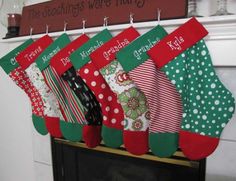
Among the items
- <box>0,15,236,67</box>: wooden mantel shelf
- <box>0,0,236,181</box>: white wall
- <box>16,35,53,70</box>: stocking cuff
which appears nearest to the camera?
<box>0,15,236,67</box>: wooden mantel shelf

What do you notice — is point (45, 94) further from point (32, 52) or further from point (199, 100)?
point (199, 100)

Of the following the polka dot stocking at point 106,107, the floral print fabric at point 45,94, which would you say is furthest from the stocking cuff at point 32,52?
the polka dot stocking at point 106,107

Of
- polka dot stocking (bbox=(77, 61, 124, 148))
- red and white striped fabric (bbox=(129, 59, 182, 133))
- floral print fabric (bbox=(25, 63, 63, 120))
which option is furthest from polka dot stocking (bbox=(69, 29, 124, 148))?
floral print fabric (bbox=(25, 63, 63, 120))

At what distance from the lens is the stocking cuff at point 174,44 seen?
76cm

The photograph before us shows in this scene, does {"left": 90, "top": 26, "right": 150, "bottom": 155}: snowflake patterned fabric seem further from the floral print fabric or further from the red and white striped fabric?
the floral print fabric

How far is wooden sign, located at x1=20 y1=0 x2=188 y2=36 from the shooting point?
83 centimetres

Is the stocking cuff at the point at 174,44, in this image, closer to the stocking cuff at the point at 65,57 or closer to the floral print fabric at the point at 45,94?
the stocking cuff at the point at 65,57

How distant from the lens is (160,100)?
2.75 ft

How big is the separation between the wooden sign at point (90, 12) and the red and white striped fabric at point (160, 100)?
0.58 ft

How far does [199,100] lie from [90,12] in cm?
54

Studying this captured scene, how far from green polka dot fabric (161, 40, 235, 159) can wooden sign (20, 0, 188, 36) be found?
0.50ft

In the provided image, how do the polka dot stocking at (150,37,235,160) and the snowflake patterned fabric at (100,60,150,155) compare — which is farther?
the snowflake patterned fabric at (100,60,150,155)

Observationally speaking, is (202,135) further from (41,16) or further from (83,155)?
(41,16)

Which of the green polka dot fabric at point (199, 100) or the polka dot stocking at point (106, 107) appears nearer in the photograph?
the green polka dot fabric at point (199, 100)
